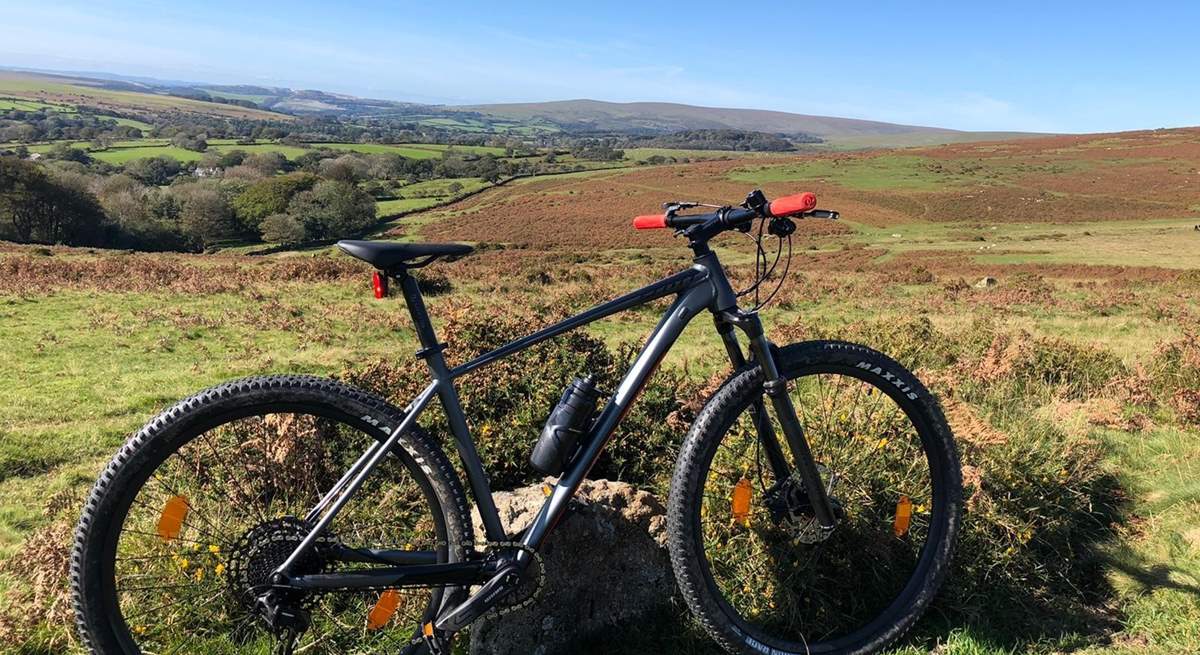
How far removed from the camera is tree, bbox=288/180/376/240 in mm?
59406

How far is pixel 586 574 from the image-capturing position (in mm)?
3334

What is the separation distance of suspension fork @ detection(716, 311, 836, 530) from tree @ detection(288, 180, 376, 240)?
196ft

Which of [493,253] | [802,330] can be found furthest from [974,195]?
[802,330]

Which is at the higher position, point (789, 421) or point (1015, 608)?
point (789, 421)

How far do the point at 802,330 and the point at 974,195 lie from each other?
64874mm

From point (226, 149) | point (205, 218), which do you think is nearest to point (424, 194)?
point (205, 218)

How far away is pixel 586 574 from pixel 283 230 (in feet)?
201

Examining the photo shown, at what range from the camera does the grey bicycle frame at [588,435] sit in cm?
265

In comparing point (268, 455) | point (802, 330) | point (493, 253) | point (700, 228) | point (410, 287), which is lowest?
point (493, 253)

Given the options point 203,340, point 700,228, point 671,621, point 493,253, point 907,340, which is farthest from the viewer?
point 493,253

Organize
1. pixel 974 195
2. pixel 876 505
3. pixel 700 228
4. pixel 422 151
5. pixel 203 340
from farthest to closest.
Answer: pixel 422 151, pixel 974 195, pixel 203 340, pixel 876 505, pixel 700 228

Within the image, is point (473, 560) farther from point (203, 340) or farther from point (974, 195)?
point (974, 195)

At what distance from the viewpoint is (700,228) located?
299cm

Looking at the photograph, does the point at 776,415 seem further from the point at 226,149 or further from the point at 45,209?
the point at 226,149
